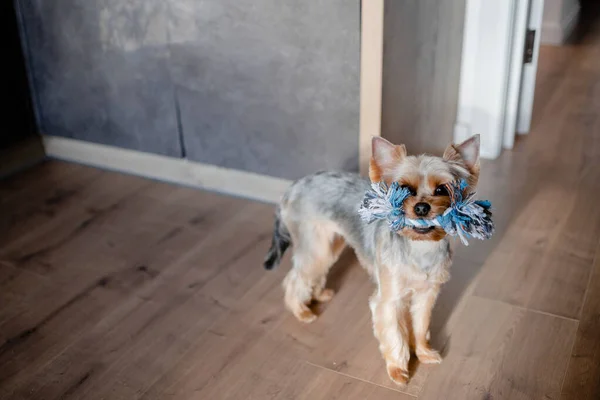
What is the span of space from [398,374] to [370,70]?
0.92m

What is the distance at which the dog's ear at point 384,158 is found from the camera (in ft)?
4.96

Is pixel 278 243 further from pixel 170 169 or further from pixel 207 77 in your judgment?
pixel 170 169

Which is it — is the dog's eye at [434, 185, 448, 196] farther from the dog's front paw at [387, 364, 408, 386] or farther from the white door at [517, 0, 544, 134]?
the white door at [517, 0, 544, 134]

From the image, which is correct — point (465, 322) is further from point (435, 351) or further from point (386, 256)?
point (386, 256)

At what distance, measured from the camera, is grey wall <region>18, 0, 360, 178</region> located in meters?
2.21

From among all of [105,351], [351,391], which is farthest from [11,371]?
[351,391]

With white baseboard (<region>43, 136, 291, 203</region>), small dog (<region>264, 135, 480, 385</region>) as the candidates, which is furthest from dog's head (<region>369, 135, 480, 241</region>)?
white baseboard (<region>43, 136, 291, 203</region>)

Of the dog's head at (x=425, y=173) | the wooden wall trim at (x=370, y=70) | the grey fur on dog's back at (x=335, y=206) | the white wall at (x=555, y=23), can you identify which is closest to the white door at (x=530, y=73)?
the wooden wall trim at (x=370, y=70)

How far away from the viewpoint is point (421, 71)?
238 cm

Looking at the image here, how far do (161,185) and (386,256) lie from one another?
1.39 meters

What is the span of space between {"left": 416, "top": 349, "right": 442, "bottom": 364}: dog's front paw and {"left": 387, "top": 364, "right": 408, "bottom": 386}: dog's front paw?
0.24ft

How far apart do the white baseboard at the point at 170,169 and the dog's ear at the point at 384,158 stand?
3.27ft

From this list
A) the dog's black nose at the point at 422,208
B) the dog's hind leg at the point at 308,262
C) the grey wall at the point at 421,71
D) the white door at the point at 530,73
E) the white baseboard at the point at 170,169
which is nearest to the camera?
the dog's black nose at the point at 422,208

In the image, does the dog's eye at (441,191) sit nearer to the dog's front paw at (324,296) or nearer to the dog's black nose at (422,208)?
the dog's black nose at (422,208)
